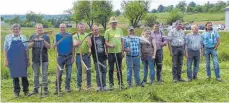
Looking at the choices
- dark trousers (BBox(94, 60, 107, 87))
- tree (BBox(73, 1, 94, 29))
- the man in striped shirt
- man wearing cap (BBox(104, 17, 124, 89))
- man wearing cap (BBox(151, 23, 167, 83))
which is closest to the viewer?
man wearing cap (BBox(104, 17, 124, 89))

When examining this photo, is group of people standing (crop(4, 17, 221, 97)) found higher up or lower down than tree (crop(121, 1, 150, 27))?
lower down

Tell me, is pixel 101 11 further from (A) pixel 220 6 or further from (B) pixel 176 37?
(B) pixel 176 37

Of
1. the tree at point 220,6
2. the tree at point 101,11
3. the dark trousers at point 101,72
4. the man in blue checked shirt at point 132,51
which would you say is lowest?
the dark trousers at point 101,72

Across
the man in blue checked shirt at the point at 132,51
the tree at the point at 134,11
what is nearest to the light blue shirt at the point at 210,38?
the man in blue checked shirt at the point at 132,51

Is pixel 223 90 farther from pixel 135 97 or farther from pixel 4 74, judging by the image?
pixel 4 74

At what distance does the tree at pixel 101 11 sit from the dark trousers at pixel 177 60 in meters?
42.9

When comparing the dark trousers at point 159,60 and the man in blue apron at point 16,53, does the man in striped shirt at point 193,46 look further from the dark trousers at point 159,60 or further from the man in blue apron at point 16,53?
the man in blue apron at point 16,53

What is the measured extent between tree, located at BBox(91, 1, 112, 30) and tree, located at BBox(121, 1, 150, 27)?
19.6ft

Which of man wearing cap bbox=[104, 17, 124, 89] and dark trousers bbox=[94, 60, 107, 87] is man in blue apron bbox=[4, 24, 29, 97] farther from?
man wearing cap bbox=[104, 17, 124, 89]

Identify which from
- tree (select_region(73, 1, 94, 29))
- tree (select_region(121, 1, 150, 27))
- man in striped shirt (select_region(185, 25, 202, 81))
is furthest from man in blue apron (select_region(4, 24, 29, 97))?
tree (select_region(121, 1, 150, 27))

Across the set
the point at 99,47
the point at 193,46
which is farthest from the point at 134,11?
the point at 99,47

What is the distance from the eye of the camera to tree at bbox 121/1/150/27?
6594 cm

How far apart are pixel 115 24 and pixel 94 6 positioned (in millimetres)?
46749

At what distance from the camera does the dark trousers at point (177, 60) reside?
9.80m
